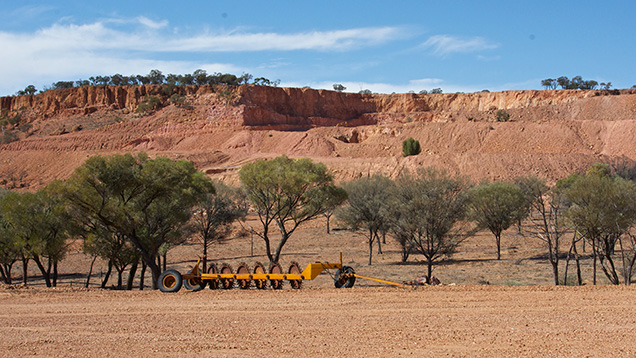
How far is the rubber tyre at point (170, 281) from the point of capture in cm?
1638

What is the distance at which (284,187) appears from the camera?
27.7 meters

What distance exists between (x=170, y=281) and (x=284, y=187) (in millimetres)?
11223

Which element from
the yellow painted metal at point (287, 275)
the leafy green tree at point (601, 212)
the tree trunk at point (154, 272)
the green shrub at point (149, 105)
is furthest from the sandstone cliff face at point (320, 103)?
the yellow painted metal at point (287, 275)

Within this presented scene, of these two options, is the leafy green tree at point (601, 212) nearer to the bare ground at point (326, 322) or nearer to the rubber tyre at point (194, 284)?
the bare ground at point (326, 322)

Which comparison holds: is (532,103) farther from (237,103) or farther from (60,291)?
(60,291)

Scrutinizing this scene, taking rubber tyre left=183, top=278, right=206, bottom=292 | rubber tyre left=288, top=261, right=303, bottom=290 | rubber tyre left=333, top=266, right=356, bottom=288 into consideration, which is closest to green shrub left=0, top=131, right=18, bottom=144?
rubber tyre left=183, top=278, right=206, bottom=292

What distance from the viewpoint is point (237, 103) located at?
11275cm

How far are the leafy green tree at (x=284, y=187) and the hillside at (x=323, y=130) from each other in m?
42.7

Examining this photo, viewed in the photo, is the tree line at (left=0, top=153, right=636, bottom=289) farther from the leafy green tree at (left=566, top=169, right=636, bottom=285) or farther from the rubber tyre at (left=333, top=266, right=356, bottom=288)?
the rubber tyre at (left=333, top=266, right=356, bottom=288)

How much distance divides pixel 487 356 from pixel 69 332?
736 cm

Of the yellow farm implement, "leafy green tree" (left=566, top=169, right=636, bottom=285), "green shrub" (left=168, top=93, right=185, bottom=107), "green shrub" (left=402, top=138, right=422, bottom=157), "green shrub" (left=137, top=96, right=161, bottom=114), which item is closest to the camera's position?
the yellow farm implement

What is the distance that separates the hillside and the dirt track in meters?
57.6

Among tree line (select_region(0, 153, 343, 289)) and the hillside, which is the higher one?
the hillside

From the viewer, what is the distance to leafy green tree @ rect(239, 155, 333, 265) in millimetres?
27641
